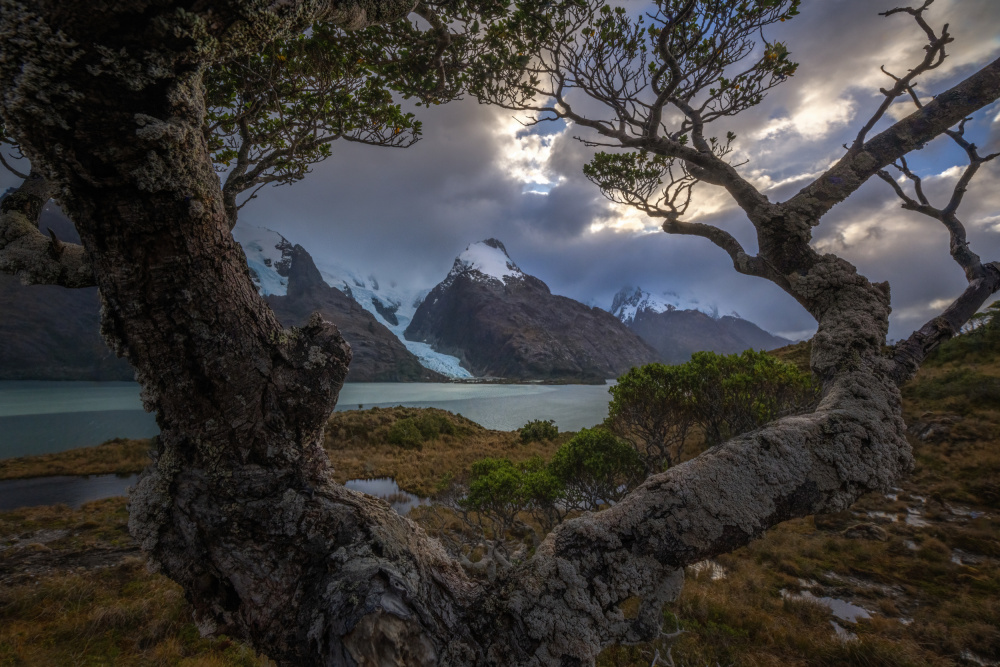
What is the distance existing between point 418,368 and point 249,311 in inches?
5739

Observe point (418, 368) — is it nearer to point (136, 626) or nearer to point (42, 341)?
point (42, 341)

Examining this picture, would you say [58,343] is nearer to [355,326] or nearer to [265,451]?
[355,326]

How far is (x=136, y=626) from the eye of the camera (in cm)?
624

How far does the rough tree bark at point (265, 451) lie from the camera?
123cm

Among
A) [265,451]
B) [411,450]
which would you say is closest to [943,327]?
[265,451]

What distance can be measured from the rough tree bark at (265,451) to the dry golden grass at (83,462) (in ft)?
78.3

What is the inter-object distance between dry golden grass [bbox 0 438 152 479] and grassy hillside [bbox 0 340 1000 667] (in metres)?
8.38

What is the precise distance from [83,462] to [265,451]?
31129 mm

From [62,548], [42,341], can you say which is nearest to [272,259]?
[42,341]

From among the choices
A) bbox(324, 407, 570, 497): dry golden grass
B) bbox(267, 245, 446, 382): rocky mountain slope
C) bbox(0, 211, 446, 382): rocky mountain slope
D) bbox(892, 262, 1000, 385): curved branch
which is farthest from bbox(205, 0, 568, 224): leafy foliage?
bbox(267, 245, 446, 382): rocky mountain slope

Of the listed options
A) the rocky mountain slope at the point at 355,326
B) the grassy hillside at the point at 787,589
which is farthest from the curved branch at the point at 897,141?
the rocky mountain slope at the point at 355,326

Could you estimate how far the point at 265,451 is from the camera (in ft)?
5.67

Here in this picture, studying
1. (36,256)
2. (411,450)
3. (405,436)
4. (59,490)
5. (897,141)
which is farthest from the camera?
(405,436)

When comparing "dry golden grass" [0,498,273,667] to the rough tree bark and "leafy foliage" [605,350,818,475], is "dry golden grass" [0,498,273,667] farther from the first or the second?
"leafy foliage" [605,350,818,475]
